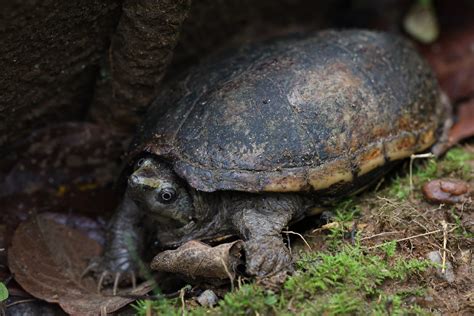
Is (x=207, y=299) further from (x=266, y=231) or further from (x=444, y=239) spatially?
(x=444, y=239)

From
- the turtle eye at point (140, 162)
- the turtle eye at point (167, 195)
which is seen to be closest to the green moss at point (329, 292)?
the turtle eye at point (167, 195)

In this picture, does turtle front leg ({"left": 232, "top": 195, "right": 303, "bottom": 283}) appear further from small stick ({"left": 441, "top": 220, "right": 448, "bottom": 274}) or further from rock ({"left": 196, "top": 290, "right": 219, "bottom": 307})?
small stick ({"left": 441, "top": 220, "right": 448, "bottom": 274})

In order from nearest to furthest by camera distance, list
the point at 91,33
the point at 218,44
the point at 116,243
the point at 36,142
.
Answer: the point at 91,33
the point at 116,243
the point at 36,142
the point at 218,44

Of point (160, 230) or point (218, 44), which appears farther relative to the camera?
point (218, 44)

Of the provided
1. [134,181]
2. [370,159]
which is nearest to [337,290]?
[370,159]

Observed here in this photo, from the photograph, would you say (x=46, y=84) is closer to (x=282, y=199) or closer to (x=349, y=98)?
(x=282, y=199)

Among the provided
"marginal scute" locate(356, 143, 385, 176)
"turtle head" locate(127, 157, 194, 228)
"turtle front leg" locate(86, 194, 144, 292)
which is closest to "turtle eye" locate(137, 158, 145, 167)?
"turtle head" locate(127, 157, 194, 228)

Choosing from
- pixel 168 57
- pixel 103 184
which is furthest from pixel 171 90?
pixel 103 184
